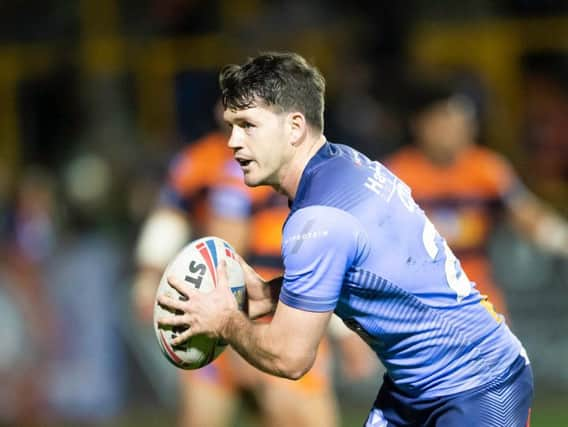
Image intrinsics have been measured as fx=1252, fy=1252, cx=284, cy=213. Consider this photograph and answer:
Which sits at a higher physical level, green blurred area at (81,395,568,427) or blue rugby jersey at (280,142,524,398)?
blue rugby jersey at (280,142,524,398)

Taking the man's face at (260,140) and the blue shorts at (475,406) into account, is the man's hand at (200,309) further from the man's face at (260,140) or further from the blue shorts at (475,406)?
the blue shorts at (475,406)

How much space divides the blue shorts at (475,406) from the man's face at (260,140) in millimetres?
950

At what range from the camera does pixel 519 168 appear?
12.2 meters

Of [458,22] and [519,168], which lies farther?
[458,22]

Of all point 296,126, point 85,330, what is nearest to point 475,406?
point 296,126

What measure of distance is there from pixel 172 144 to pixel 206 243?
327 inches

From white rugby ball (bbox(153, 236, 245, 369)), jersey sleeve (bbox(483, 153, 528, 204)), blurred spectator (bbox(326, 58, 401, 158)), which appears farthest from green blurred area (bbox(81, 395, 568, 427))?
white rugby ball (bbox(153, 236, 245, 369))

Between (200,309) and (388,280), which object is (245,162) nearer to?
(200,309)

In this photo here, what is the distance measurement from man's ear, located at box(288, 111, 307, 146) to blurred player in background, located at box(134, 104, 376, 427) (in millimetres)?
2344

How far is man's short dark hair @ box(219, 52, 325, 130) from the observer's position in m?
4.38

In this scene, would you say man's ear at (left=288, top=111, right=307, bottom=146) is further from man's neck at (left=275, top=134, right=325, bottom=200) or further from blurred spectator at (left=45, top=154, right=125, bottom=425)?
blurred spectator at (left=45, top=154, right=125, bottom=425)

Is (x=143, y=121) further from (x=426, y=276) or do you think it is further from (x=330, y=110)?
(x=426, y=276)

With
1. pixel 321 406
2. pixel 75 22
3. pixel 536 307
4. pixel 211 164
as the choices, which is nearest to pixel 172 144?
pixel 75 22

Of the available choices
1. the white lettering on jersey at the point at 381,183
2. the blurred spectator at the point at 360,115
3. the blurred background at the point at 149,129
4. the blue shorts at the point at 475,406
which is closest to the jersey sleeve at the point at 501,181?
the blurred background at the point at 149,129
